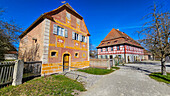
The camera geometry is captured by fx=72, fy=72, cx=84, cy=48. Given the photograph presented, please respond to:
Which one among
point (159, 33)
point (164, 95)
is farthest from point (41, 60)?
point (159, 33)

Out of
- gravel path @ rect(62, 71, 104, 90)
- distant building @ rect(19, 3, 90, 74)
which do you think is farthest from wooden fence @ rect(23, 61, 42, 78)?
gravel path @ rect(62, 71, 104, 90)

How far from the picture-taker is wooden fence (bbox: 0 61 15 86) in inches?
170

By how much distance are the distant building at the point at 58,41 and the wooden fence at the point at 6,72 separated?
7.68 feet

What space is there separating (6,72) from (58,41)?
485 cm

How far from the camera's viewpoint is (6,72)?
175 inches

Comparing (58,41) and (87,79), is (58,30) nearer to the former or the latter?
(58,41)

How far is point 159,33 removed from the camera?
7.33 meters

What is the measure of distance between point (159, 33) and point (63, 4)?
11.4m

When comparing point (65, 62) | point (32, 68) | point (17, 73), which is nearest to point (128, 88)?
point (65, 62)

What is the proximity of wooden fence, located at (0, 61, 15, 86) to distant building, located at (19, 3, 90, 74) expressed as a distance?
2.34m

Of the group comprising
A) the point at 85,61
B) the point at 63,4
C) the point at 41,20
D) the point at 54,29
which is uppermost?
the point at 63,4

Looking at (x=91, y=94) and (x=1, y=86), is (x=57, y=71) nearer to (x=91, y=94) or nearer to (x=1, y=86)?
(x=1, y=86)

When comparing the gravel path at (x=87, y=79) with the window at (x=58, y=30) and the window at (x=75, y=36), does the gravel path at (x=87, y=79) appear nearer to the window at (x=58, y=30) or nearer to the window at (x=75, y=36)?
the window at (x=58, y=30)

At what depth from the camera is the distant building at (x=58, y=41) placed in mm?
7355
